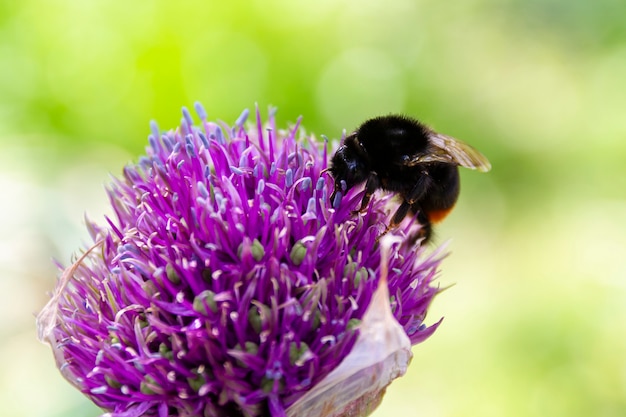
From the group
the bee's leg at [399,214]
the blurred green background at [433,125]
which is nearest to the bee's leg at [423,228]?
the bee's leg at [399,214]

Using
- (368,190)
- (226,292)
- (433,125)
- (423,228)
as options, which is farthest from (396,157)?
(433,125)

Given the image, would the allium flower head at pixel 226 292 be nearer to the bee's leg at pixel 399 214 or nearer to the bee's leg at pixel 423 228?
the bee's leg at pixel 399 214

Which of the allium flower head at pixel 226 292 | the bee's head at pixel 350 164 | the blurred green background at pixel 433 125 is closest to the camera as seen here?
the allium flower head at pixel 226 292

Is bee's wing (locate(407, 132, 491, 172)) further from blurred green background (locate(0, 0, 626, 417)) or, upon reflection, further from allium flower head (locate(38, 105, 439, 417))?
blurred green background (locate(0, 0, 626, 417))

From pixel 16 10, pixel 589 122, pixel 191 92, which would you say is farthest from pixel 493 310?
pixel 16 10

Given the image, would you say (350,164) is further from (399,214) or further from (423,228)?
(423,228)

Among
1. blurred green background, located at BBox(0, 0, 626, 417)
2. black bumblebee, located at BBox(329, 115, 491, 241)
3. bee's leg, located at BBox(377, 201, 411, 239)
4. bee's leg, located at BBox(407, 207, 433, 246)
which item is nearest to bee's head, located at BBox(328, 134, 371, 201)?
black bumblebee, located at BBox(329, 115, 491, 241)
